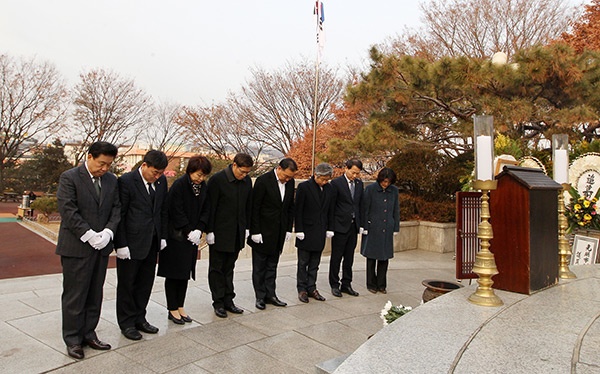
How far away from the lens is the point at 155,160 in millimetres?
3664

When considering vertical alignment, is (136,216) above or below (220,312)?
above

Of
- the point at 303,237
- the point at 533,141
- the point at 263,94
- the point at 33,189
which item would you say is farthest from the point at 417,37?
the point at 33,189

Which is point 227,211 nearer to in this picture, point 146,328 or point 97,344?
point 146,328

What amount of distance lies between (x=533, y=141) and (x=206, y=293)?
8.23m

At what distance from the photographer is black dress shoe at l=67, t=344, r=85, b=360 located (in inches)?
125

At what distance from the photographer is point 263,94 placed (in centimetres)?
2133

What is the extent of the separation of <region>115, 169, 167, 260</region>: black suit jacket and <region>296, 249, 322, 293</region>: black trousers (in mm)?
1959

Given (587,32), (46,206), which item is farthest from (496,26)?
(46,206)

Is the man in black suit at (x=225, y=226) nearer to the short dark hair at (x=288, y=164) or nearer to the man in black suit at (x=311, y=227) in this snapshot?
the short dark hair at (x=288, y=164)

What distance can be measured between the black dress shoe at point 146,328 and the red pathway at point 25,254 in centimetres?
756

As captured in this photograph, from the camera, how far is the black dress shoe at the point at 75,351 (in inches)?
125

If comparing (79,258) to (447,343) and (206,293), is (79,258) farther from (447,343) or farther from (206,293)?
(447,343)

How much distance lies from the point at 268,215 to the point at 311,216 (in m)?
0.62

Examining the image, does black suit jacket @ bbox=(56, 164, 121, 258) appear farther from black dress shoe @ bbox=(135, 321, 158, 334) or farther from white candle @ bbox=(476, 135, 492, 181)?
white candle @ bbox=(476, 135, 492, 181)
